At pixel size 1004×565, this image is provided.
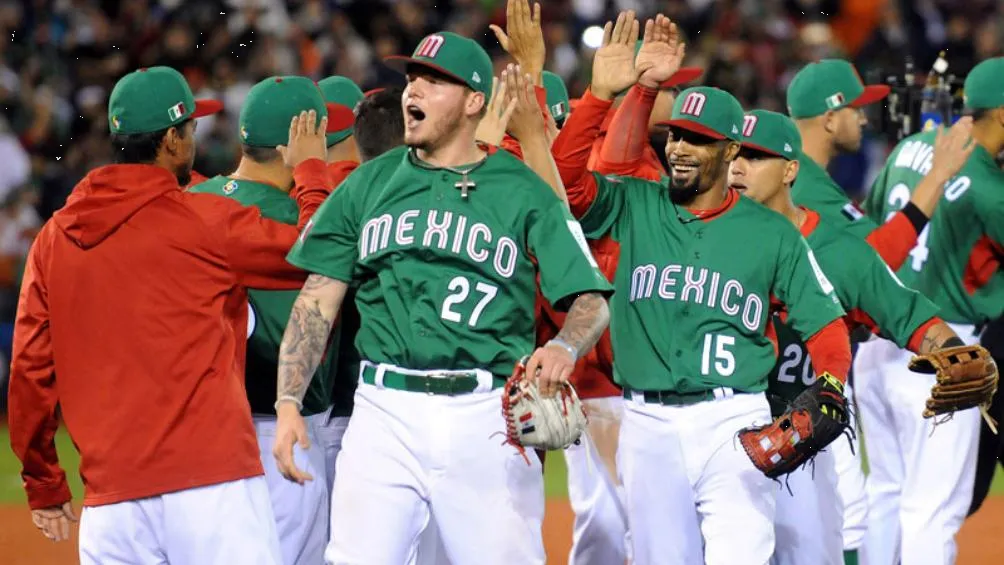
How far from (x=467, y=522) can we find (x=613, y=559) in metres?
2.14

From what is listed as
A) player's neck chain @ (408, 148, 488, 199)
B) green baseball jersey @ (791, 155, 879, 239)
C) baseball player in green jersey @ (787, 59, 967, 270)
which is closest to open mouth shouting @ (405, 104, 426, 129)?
player's neck chain @ (408, 148, 488, 199)

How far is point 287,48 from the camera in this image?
1558cm

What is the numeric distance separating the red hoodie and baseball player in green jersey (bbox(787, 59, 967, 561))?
8.06 ft

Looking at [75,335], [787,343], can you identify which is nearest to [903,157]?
[787,343]

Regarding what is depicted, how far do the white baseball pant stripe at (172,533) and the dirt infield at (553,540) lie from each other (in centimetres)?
380

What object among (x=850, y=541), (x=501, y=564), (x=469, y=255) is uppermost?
(x=469, y=255)

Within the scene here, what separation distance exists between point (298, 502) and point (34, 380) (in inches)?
48.3

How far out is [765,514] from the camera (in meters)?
5.60

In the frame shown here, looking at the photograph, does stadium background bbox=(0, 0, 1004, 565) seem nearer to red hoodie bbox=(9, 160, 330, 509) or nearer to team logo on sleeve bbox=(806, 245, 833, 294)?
team logo on sleeve bbox=(806, 245, 833, 294)

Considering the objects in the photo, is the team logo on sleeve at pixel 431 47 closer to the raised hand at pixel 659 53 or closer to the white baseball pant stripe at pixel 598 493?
the raised hand at pixel 659 53

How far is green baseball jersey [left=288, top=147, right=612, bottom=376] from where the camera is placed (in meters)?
4.94

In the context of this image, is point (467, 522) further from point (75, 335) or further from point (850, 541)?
point (850, 541)

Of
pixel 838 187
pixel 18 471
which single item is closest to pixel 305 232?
pixel 838 187

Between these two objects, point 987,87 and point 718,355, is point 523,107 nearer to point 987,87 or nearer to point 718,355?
point 718,355
